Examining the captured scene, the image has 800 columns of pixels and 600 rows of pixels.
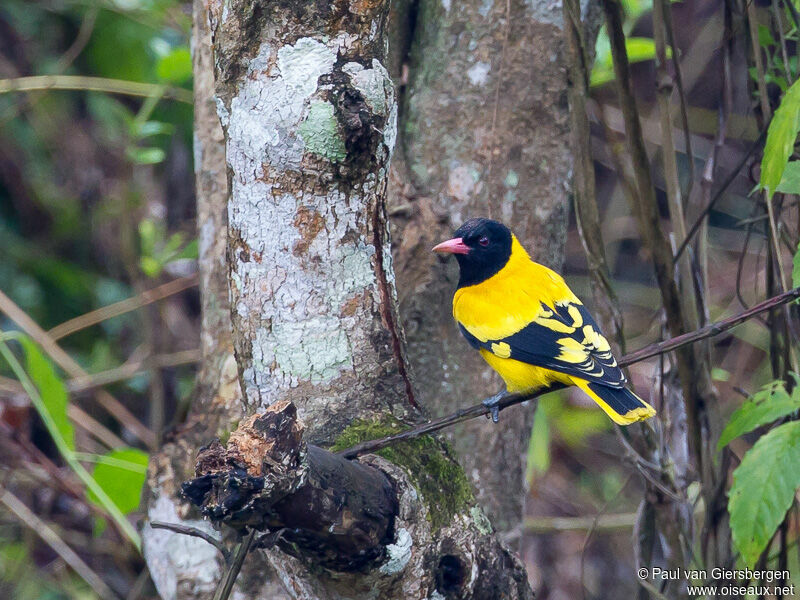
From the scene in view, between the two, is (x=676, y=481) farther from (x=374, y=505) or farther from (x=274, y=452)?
(x=274, y=452)

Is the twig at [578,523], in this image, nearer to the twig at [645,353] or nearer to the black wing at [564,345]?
the black wing at [564,345]

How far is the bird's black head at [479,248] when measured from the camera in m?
2.66

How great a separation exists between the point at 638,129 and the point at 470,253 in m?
0.60

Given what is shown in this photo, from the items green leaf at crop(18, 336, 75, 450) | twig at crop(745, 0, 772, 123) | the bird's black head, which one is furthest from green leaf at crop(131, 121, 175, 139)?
twig at crop(745, 0, 772, 123)

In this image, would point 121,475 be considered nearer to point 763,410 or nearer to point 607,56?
point 763,410

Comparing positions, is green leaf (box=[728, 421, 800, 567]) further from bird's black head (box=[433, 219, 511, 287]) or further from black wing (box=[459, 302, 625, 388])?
bird's black head (box=[433, 219, 511, 287])

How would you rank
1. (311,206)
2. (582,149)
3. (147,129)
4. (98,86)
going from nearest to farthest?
1. (311,206)
2. (582,149)
3. (147,129)
4. (98,86)

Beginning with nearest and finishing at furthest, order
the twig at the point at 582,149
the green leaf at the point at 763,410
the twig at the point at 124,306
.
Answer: the green leaf at the point at 763,410
the twig at the point at 582,149
the twig at the point at 124,306

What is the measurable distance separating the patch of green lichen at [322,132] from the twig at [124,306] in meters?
2.35

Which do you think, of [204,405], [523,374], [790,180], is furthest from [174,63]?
[790,180]

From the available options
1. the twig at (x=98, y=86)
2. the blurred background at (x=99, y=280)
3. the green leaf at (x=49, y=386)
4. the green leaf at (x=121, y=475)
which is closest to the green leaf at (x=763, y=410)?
the blurred background at (x=99, y=280)

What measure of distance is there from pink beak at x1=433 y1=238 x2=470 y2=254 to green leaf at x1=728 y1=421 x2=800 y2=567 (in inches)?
40.0

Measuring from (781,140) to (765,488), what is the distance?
2.48 ft

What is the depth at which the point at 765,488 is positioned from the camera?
6.47ft
